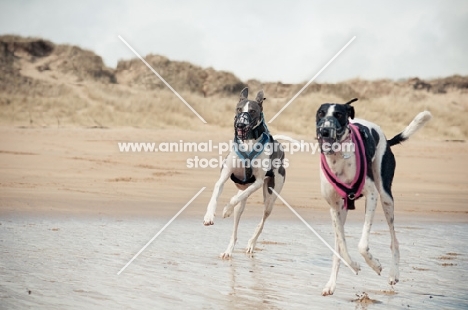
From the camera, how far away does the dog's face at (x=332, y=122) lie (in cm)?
641

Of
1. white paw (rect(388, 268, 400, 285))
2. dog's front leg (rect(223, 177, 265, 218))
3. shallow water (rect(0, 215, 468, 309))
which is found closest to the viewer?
shallow water (rect(0, 215, 468, 309))

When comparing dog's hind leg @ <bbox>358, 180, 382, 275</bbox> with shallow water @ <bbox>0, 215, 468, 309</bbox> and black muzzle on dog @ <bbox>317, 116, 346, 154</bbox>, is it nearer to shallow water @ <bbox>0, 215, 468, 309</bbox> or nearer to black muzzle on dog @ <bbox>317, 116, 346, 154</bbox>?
shallow water @ <bbox>0, 215, 468, 309</bbox>

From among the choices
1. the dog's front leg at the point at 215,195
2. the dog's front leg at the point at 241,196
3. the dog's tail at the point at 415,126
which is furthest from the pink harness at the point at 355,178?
the dog's front leg at the point at 241,196

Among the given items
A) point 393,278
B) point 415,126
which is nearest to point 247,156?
point 415,126

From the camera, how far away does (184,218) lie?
472 inches

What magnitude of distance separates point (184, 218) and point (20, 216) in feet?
7.95

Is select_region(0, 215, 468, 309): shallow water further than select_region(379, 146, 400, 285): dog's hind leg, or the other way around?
select_region(379, 146, 400, 285): dog's hind leg

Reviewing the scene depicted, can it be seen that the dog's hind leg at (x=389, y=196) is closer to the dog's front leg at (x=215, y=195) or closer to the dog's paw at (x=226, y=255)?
the dog's front leg at (x=215, y=195)

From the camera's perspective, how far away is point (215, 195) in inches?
337

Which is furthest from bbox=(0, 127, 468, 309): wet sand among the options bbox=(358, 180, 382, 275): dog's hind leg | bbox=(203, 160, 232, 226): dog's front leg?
bbox=(203, 160, 232, 226): dog's front leg

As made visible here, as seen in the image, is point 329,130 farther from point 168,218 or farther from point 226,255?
point 168,218

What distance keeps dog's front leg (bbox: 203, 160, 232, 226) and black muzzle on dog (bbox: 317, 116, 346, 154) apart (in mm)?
2032

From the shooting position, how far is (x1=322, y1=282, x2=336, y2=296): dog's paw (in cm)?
691

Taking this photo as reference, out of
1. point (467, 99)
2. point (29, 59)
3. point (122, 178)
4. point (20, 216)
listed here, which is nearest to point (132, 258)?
point (20, 216)
